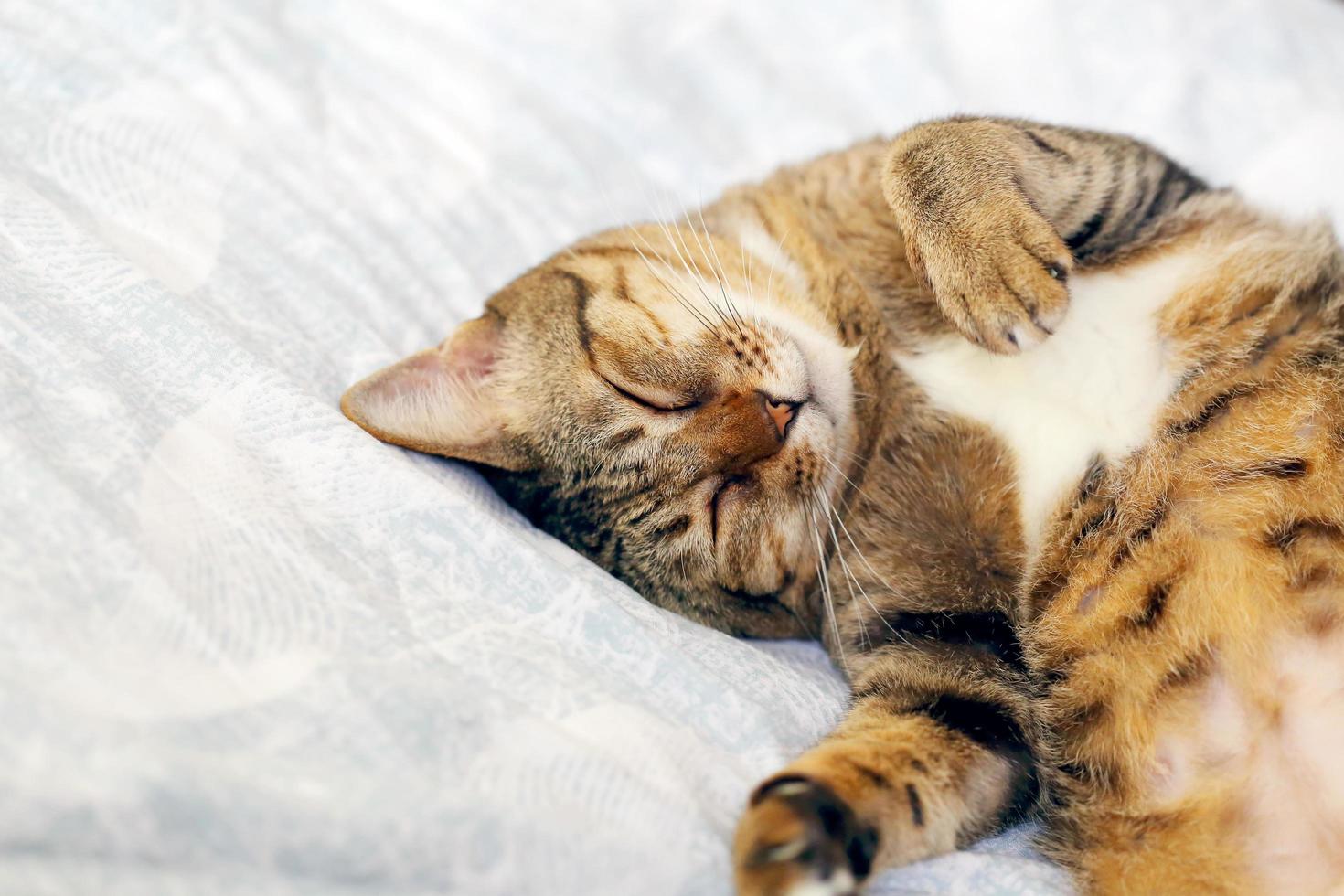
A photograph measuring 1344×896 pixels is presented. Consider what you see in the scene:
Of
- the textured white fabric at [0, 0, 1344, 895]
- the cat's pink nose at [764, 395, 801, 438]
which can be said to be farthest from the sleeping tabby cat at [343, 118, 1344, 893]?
the textured white fabric at [0, 0, 1344, 895]

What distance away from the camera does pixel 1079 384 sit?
138cm

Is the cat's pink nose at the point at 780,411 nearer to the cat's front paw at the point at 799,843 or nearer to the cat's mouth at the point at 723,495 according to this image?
the cat's mouth at the point at 723,495

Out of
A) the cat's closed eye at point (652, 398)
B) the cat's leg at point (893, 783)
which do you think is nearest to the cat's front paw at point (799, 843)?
the cat's leg at point (893, 783)

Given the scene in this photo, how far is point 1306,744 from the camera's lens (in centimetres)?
108

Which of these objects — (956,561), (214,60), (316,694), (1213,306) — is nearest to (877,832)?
(956,561)

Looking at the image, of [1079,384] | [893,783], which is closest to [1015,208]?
[1079,384]

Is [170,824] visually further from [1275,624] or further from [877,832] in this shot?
[1275,624]

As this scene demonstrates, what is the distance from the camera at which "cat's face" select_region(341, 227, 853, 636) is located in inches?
54.3

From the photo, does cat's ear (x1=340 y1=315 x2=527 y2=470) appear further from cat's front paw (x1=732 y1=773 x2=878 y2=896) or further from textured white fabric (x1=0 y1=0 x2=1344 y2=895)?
cat's front paw (x1=732 y1=773 x2=878 y2=896)

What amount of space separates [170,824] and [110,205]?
988 mm

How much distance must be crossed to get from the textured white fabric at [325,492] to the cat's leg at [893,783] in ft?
0.14

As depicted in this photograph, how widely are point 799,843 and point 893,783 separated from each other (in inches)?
8.4

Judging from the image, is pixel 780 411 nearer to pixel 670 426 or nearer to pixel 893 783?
pixel 670 426

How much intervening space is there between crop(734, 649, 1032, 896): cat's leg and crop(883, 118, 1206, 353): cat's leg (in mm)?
468
